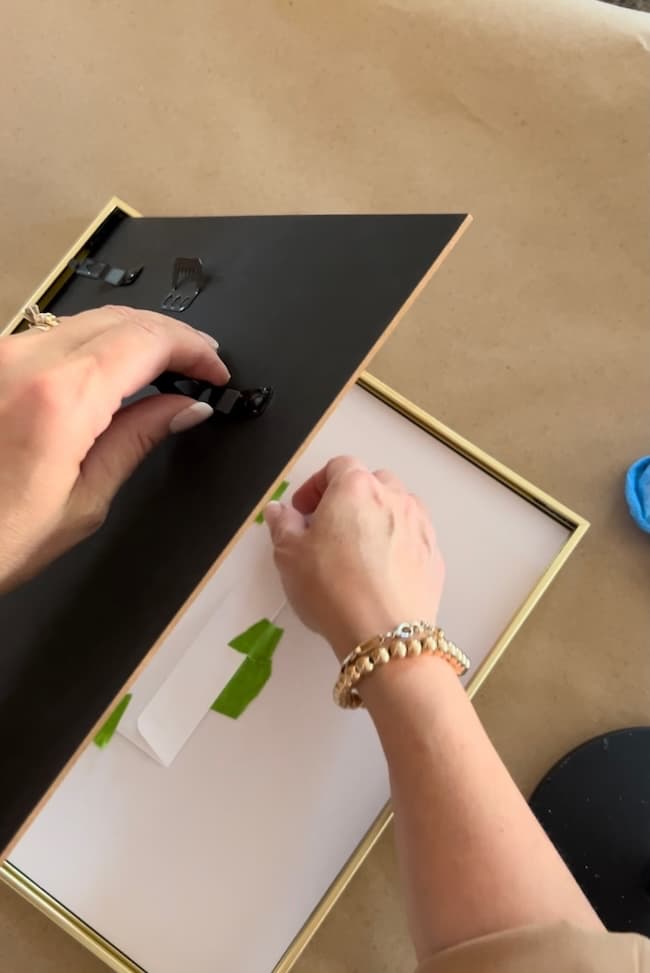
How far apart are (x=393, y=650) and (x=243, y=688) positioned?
0.25 m

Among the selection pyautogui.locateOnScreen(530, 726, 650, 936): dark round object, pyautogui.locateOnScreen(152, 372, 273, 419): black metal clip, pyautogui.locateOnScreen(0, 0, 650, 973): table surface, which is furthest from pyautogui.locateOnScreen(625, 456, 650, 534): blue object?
pyautogui.locateOnScreen(152, 372, 273, 419): black metal clip

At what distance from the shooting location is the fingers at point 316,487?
2.04 ft

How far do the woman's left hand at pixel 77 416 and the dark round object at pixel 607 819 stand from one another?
0.48 meters

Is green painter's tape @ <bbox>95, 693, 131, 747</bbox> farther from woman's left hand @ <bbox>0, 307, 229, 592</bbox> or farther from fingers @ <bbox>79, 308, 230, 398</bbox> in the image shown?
fingers @ <bbox>79, 308, 230, 398</bbox>

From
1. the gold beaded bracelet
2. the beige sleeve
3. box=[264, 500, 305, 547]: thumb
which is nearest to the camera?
the beige sleeve

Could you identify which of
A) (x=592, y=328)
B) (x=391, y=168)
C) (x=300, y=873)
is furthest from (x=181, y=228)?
(x=300, y=873)

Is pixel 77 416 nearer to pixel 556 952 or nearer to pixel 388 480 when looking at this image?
pixel 388 480

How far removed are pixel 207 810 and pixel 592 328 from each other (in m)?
0.64

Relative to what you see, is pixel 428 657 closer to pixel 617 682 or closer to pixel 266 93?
pixel 617 682

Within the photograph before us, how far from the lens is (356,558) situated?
1.77ft

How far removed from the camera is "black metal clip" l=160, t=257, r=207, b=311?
0.66 meters

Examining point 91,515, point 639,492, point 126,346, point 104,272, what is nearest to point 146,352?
point 126,346

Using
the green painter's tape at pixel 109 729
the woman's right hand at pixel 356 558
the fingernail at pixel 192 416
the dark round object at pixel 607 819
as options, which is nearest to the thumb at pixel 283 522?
the woman's right hand at pixel 356 558

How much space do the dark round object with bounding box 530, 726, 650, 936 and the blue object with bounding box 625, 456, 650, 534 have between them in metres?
0.21
